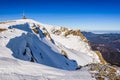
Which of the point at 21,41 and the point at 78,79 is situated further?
the point at 21,41

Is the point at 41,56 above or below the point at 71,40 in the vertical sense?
below

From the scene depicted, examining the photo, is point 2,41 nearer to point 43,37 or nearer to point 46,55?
point 46,55

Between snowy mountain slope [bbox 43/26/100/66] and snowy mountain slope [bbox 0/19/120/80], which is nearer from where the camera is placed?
snowy mountain slope [bbox 0/19/120/80]

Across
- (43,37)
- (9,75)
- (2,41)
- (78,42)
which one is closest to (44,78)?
(9,75)

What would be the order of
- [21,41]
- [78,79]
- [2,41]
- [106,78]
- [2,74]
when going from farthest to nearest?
[21,41]
[2,41]
[106,78]
[78,79]
[2,74]

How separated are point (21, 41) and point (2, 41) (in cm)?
971

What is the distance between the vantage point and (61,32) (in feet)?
580

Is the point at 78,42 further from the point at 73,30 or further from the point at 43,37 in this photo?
the point at 43,37

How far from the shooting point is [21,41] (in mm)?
81688

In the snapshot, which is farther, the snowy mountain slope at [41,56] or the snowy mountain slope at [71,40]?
the snowy mountain slope at [71,40]

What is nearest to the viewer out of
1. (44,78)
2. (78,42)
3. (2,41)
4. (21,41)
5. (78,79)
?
(44,78)

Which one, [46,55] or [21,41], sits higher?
[21,41]

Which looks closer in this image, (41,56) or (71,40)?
(41,56)

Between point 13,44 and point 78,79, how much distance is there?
179 feet
